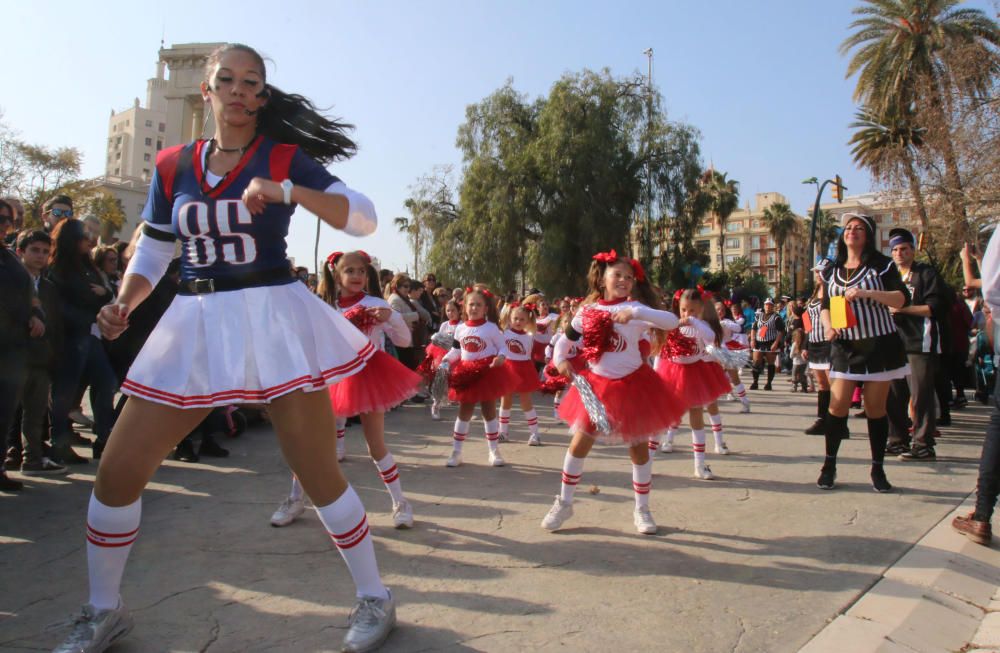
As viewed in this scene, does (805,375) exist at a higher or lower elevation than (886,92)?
lower

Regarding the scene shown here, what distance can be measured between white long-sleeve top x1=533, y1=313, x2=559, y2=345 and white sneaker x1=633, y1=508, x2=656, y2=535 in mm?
7612

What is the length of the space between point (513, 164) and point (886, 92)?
48.1ft

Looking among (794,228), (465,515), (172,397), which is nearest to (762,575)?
(465,515)

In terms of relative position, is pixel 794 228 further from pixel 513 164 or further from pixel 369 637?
pixel 369 637

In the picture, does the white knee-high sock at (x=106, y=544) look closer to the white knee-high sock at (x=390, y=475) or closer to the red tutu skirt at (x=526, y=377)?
the white knee-high sock at (x=390, y=475)

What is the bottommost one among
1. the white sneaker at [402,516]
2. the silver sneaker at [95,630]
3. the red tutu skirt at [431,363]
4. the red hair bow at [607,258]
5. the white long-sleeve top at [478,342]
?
the white sneaker at [402,516]

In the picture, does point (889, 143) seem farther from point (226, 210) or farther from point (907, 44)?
point (226, 210)

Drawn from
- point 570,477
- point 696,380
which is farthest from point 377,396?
point 696,380

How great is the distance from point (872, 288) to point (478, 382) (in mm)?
3570

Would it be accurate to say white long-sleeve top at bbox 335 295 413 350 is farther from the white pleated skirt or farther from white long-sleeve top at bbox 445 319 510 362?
the white pleated skirt

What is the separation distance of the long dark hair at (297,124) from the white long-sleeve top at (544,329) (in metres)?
8.95

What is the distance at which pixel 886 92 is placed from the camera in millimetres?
27391

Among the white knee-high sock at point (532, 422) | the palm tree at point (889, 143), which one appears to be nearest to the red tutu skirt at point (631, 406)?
the white knee-high sock at point (532, 422)

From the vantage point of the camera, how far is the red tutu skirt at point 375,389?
16.1ft
